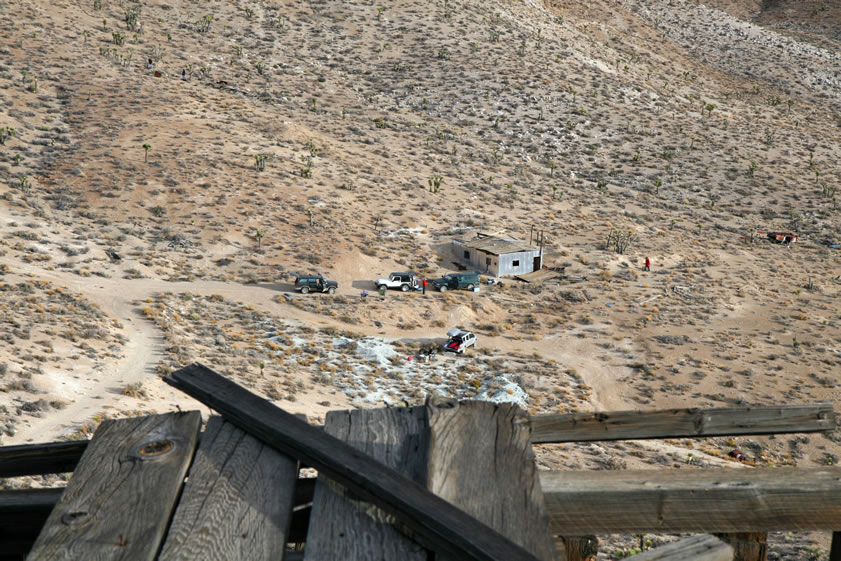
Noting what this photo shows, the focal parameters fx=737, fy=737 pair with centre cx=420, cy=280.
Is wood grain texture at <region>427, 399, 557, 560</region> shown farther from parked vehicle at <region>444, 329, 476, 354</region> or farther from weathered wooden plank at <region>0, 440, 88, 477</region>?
parked vehicle at <region>444, 329, 476, 354</region>

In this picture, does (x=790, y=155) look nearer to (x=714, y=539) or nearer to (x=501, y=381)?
(x=501, y=381)

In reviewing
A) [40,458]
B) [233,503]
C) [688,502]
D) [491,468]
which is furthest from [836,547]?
[40,458]

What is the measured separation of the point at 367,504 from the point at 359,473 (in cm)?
12

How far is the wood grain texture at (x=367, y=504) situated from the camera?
2.42m

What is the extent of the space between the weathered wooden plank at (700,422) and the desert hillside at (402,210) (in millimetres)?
12226

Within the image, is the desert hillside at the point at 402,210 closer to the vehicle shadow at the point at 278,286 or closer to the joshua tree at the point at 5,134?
the vehicle shadow at the point at 278,286

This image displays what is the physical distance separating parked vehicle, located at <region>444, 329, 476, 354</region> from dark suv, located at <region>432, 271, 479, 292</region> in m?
5.42

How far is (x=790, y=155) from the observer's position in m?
57.6

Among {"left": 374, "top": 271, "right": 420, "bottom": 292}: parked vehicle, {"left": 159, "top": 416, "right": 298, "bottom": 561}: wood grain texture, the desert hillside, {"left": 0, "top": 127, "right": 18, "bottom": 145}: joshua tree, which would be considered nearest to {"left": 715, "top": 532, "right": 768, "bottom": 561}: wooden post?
Result: {"left": 159, "top": 416, "right": 298, "bottom": 561}: wood grain texture

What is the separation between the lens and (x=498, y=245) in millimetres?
37094

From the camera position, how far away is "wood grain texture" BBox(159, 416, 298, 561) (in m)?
2.44

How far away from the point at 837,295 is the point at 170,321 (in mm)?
32009

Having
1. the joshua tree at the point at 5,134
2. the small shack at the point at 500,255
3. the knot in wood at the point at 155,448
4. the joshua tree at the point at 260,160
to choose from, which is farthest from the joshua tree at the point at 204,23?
the knot in wood at the point at 155,448

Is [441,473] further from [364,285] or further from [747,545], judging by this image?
[364,285]
